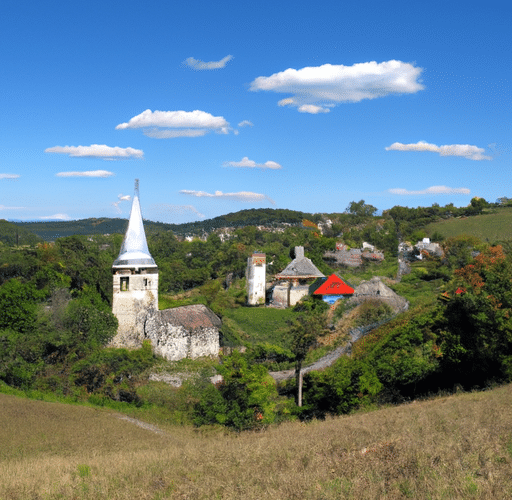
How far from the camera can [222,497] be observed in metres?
8.02

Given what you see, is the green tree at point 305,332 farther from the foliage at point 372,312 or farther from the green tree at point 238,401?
the green tree at point 238,401

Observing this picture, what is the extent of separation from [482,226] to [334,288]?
2291 inches

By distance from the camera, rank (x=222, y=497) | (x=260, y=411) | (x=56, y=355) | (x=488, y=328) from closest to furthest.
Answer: (x=222, y=497), (x=260, y=411), (x=488, y=328), (x=56, y=355)

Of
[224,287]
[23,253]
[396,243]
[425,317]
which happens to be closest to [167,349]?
[425,317]

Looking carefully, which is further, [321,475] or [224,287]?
[224,287]

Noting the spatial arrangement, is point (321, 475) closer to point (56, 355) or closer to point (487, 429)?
point (487, 429)

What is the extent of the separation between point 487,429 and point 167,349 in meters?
17.3

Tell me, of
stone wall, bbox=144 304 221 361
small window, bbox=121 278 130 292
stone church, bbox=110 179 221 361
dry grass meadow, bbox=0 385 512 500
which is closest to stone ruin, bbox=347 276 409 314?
stone wall, bbox=144 304 221 361

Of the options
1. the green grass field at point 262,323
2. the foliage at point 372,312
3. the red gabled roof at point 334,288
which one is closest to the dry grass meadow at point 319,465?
the green grass field at point 262,323

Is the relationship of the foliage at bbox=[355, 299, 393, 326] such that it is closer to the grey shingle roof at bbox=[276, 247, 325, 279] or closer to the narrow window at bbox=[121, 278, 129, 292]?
the grey shingle roof at bbox=[276, 247, 325, 279]

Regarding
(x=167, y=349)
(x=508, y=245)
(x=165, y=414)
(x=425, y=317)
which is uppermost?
(x=508, y=245)

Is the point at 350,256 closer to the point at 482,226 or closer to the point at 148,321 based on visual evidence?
the point at 482,226

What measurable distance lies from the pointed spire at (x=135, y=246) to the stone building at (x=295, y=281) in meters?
16.9

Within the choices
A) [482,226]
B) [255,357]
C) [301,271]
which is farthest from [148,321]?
[482,226]
